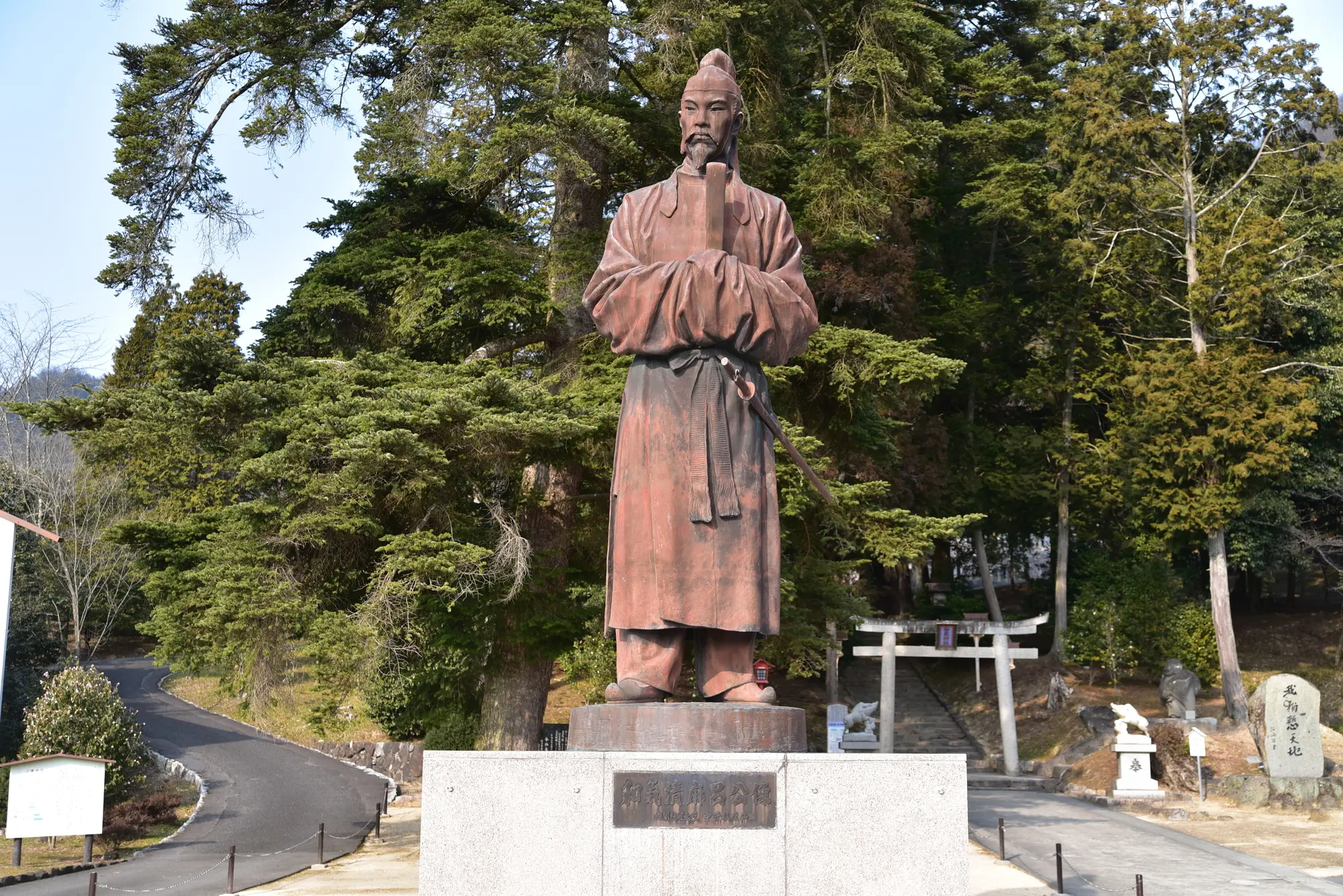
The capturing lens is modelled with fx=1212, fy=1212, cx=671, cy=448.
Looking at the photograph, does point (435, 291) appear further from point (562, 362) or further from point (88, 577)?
point (88, 577)

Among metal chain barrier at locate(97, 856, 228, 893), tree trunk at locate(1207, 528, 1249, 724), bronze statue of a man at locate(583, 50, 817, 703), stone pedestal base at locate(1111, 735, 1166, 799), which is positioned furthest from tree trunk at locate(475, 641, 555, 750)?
tree trunk at locate(1207, 528, 1249, 724)

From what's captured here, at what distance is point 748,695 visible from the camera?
227 inches

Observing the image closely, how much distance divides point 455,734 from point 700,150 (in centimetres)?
1585

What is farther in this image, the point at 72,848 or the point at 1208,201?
the point at 1208,201

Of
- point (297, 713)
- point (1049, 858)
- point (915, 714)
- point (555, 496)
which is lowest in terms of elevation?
point (1049, 858)

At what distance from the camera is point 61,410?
1275cm

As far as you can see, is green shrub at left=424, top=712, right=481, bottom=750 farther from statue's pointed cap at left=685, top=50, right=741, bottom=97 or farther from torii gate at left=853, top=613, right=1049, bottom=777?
statue's pointed cap at left=685, top=50, right=741, bottom=97

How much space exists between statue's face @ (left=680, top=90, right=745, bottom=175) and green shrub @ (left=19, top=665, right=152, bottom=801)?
14.4 meters

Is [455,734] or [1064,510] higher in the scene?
[1064,510]

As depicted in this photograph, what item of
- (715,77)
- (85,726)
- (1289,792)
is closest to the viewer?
(715,77)

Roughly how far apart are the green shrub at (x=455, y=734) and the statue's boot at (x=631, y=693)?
14878mm

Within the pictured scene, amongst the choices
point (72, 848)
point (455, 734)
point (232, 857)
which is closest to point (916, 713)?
point (455, 734)

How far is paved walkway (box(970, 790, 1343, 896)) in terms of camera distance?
39.6ft

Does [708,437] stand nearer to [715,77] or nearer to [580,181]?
[715,77]
